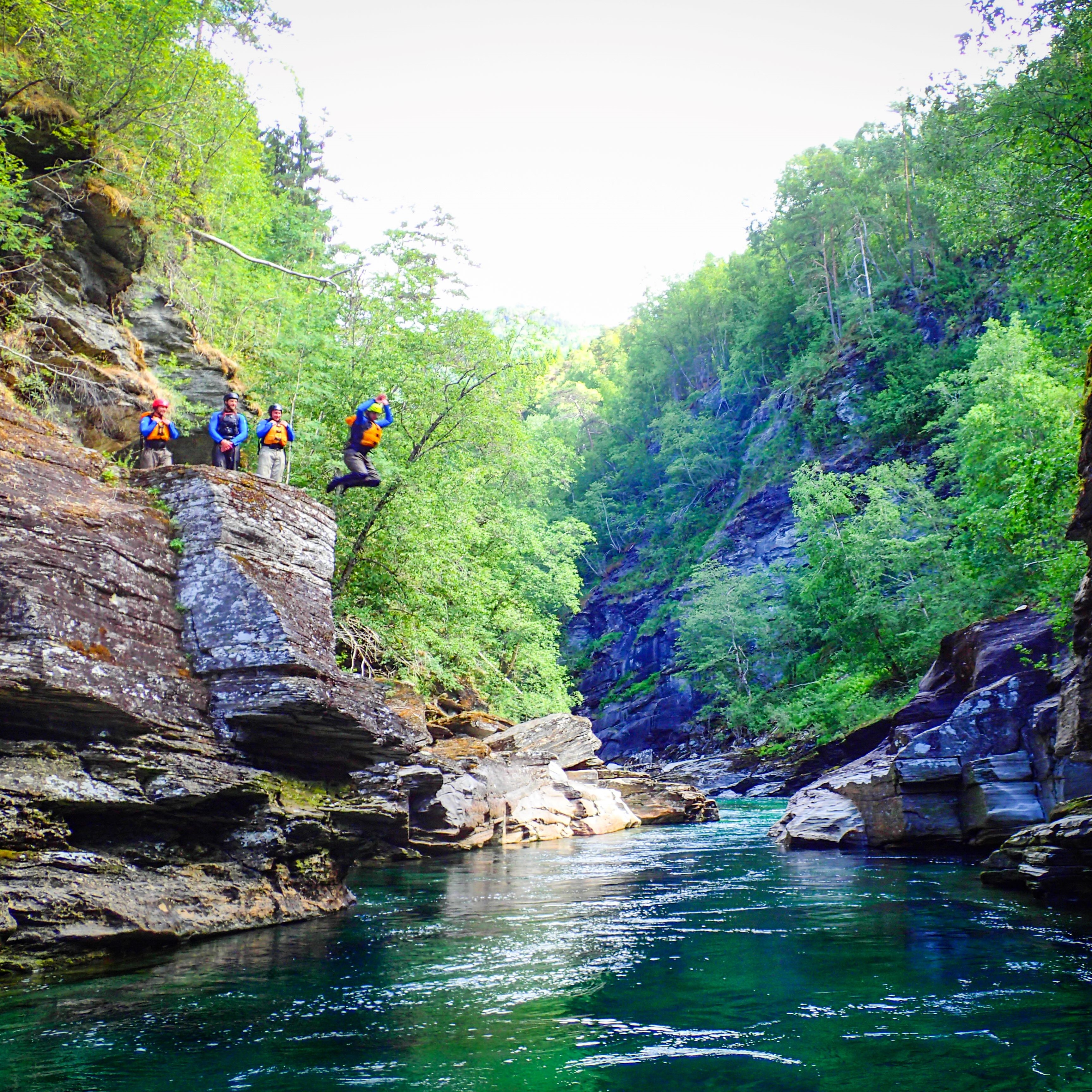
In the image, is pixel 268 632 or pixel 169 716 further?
pixel 268 632

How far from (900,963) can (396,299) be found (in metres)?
19.2

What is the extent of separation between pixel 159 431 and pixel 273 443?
174 centimetres

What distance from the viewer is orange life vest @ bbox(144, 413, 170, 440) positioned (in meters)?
12.6

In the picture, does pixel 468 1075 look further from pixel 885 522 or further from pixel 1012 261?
pixel 1012 261

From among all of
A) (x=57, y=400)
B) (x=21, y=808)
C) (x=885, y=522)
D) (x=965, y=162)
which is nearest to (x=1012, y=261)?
(x=885, y=522)

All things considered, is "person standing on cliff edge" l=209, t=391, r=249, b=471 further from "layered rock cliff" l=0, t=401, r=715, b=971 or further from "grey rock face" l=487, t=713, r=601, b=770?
"grey rock face" l=487, t=713, r=601, b=770

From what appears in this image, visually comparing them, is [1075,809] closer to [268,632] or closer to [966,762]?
[966,762]

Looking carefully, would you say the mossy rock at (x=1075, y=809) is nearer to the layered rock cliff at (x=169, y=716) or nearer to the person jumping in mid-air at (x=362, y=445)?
the layered rock cliff at (x=169, y=716)

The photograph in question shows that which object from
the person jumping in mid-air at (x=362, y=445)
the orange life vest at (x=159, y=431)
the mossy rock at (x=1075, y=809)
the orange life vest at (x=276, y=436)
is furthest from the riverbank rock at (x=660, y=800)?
the orange life vest at (x=159, y=431)

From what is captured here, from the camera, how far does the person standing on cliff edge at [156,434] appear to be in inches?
496

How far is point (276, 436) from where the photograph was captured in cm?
1279

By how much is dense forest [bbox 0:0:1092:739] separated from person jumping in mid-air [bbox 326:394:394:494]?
447cm

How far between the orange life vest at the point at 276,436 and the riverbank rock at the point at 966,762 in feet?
39.6

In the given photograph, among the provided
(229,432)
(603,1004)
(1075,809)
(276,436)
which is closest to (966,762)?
(1075,809)
